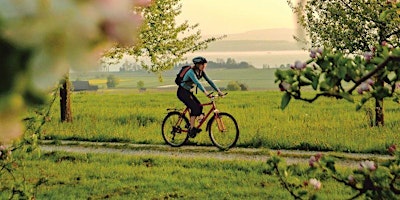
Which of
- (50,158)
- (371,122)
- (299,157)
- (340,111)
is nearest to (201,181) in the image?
(299,157)

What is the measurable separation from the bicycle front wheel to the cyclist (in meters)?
0.44

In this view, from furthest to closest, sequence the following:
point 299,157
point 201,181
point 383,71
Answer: point 299,157 < point 201,181 < point 383,71

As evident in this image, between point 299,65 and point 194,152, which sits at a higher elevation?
point 299,65

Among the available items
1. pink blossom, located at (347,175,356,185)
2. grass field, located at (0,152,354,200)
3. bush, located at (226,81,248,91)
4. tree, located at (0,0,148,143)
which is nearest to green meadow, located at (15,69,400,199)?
grass field, located at (0,152,354,200)

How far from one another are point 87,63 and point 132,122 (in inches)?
641

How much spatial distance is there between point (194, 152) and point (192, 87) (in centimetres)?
134

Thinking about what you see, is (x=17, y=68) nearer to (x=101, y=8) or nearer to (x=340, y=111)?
(x=101, y=8)

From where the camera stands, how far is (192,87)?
1259 cm

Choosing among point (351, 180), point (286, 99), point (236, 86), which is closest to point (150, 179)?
point (351, 180)

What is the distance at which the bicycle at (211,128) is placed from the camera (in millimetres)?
12344

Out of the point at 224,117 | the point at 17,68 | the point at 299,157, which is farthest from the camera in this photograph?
the point at 224,117

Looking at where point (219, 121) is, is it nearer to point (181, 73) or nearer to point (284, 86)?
point (181, 73)

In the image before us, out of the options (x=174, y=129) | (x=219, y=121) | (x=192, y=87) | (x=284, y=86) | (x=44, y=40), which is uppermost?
(x=44, y=40)

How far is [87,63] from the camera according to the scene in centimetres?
71
